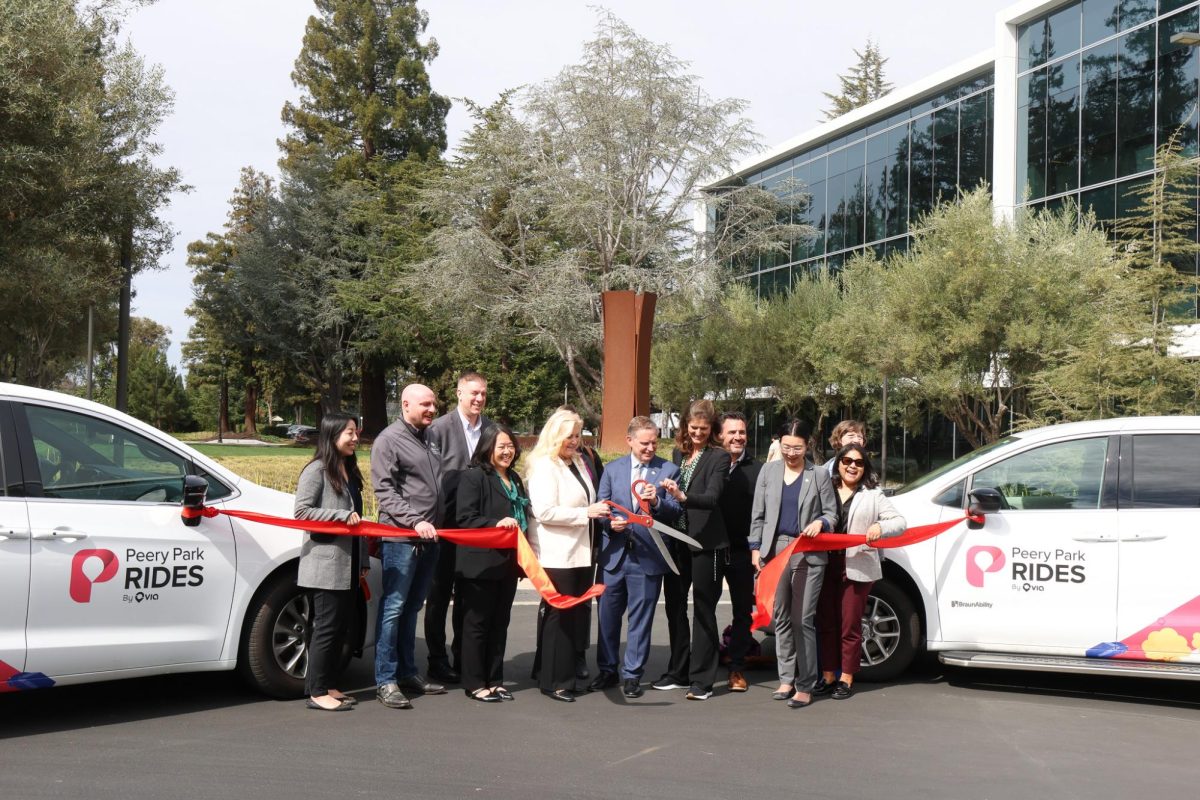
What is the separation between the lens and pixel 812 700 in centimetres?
682

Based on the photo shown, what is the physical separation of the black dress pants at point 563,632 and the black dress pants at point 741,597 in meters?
1.05

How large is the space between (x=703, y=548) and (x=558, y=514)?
0.96 metres

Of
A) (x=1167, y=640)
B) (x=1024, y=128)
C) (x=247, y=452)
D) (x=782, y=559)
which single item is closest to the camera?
(x=1167, y=640)

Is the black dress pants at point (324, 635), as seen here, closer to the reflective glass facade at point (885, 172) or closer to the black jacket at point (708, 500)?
the black jacket at point (708, 500)

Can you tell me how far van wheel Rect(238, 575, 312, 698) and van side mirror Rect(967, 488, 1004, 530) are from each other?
A: 13.6ft

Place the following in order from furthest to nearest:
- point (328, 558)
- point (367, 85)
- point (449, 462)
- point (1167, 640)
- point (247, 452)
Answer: point (367, 85)
point (247, 452)
point (449, 462)
point (1167, 640)
point (328, 558)

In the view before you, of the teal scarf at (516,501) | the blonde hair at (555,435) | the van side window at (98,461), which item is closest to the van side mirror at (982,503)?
the blonde hair at (555,435)

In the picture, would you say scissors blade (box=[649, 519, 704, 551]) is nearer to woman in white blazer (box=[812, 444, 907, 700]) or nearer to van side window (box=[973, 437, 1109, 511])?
woman in white blazer (box=[812, 444, 907, 700])

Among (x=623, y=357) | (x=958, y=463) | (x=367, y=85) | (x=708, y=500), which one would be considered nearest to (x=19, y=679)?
(x=708, y=500)

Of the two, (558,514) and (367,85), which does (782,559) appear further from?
(367,85)

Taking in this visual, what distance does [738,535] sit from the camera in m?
7.16

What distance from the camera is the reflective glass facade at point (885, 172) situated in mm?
36438

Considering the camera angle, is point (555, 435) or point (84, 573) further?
point (555, 435)

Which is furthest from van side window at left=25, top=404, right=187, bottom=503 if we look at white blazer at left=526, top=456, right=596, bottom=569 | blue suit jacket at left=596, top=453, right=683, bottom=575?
blue suit jacket at left=596, top=453, right=683, bottom=575
